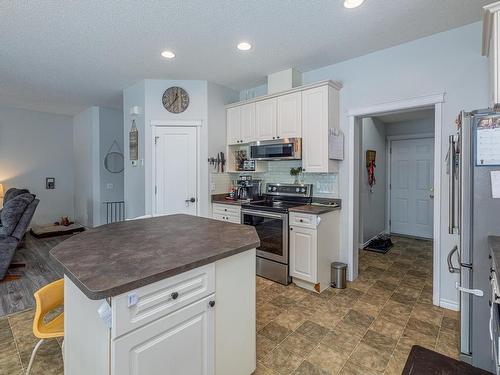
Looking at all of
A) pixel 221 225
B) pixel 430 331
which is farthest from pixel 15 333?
pixel 430 331

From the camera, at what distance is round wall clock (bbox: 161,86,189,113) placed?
158 inches

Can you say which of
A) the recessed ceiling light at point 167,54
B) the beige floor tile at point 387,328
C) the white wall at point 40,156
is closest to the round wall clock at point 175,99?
the recessed ceiling light at point 167,54

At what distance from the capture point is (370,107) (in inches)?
125

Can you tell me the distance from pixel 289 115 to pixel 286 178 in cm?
94

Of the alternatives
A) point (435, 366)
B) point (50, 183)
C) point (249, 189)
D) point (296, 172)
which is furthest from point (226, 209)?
point (50, 183)

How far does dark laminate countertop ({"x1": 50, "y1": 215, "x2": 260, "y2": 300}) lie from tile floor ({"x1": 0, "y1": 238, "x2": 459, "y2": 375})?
3.29ft

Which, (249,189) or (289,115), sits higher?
(289,115)

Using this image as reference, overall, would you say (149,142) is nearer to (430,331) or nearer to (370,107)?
(370,107)

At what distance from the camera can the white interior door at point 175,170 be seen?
13.2 ft

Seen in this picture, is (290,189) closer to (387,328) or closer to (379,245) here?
(387,328)

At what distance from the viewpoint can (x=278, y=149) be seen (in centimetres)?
358

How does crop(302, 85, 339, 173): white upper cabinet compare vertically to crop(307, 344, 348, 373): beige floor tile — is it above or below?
above

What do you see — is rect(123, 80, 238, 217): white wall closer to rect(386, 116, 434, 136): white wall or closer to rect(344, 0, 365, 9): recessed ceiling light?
rect(344, 0, 365, 9): recessed ceiling light

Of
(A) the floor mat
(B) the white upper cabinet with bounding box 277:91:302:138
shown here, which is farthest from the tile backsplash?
(A) the floor mat
